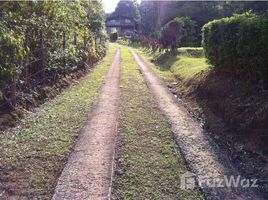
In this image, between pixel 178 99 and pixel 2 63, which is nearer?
pixel 2 63

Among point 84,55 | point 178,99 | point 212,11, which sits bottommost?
point 178,99

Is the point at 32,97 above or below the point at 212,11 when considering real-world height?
below

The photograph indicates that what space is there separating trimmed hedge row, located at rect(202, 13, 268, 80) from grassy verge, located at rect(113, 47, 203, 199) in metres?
2.93

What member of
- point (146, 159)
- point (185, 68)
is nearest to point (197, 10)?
point (185, 68)

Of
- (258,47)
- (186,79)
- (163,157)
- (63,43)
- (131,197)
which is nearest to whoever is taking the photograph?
(131,197)

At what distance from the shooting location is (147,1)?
7769 cm

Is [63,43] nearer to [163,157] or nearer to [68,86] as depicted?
[68,86]

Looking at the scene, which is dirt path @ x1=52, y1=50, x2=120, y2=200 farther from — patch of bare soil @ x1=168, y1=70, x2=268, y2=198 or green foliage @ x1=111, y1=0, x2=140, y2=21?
green foliage @ x1=111, y1=0, x2=140, y2=21

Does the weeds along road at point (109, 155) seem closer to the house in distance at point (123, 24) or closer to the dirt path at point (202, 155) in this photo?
the dirt path at point (202, 155)

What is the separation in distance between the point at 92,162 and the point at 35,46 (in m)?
6.95

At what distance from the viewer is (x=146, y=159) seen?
7.34 meters

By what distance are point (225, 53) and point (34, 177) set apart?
27.5 ft

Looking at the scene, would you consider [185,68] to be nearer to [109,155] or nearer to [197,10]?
[109,155]

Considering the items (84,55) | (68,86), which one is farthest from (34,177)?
(84,55)
